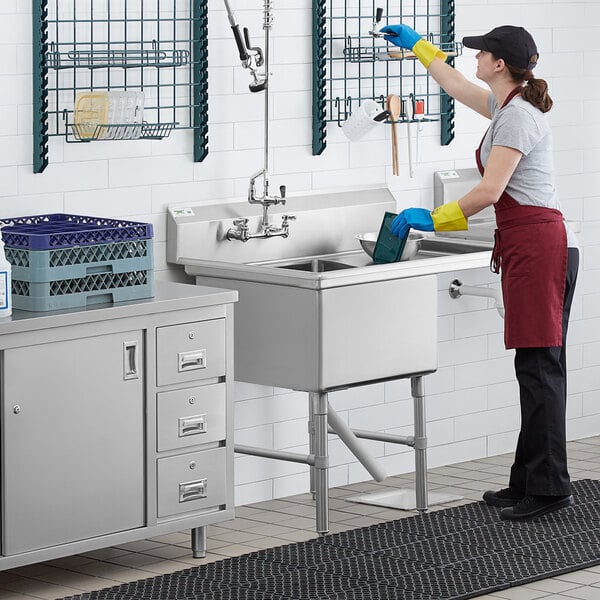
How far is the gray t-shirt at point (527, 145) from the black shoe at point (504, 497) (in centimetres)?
103

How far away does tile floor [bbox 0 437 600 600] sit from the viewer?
441 cm

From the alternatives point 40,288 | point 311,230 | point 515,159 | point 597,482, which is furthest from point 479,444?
point 40,288

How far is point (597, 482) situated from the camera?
5629 mm

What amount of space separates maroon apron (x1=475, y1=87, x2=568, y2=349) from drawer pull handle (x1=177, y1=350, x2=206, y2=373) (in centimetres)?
109

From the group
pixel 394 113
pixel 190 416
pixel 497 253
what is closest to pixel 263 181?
pixel 394 113

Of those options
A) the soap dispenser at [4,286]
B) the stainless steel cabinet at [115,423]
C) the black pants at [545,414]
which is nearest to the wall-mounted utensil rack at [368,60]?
the black pants at [545,414]

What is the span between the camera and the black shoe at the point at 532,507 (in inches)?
199

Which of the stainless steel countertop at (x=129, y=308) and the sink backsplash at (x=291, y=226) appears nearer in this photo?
the stainless steel countertop at (x=129, y=308)

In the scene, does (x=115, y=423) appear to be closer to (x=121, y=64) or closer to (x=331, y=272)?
(x=331, y=272)

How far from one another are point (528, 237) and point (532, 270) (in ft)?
0.36

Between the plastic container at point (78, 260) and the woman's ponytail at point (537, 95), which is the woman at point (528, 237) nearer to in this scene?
the woman's ponytail at point (537, 95)

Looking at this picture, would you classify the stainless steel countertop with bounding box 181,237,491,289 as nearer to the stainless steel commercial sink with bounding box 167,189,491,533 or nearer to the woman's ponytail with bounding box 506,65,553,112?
the stainless steel commercial sink with bounding box 167,189,491,533

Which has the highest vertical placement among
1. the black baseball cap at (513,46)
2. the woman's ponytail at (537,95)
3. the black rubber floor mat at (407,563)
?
the black baseball cap at (513,46)

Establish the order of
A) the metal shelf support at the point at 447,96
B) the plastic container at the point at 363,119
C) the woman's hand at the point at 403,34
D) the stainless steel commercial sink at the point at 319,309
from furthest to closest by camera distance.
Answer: the metal shelf support at the point at 447,96 < the plastic container at the point at 363,119 < the woman's hand at the point at 403,34 < the stainless steel commercial sink at the point at 319,309
